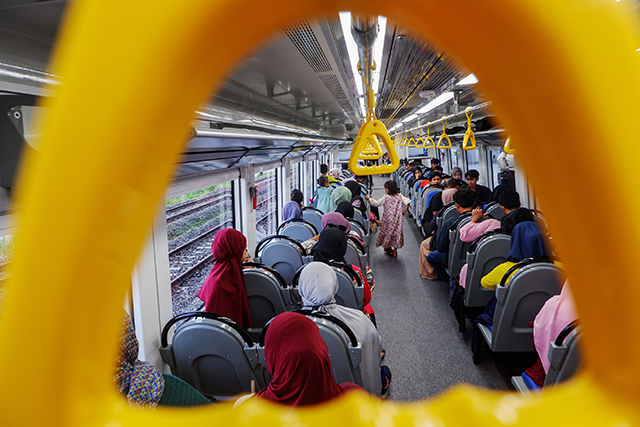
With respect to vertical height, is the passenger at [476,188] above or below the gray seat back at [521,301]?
above

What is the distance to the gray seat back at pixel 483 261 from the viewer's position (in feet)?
12.9

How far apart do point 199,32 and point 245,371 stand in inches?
104

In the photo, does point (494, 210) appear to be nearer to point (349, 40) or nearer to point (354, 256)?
point (354, 256)

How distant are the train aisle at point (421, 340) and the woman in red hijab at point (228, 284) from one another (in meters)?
1.60

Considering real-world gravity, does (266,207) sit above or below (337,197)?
below

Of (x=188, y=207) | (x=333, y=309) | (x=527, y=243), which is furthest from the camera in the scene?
(x=188, y=207)

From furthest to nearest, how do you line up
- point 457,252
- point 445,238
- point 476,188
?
1. point 476,188
2. point 445,238
3. point 457,252

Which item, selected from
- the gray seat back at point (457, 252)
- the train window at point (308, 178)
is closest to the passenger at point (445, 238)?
the gray seat back at point (457, 252)

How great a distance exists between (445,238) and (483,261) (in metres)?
1.41

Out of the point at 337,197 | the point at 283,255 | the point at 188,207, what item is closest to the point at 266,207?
the point at 188,207

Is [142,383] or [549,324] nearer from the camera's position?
[142,383]

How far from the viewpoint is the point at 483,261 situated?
13.0 ft

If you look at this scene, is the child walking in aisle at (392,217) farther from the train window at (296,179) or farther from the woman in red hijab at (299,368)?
the woman in red hijab at (299,368)

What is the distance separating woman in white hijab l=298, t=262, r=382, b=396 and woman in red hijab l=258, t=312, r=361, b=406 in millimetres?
865
